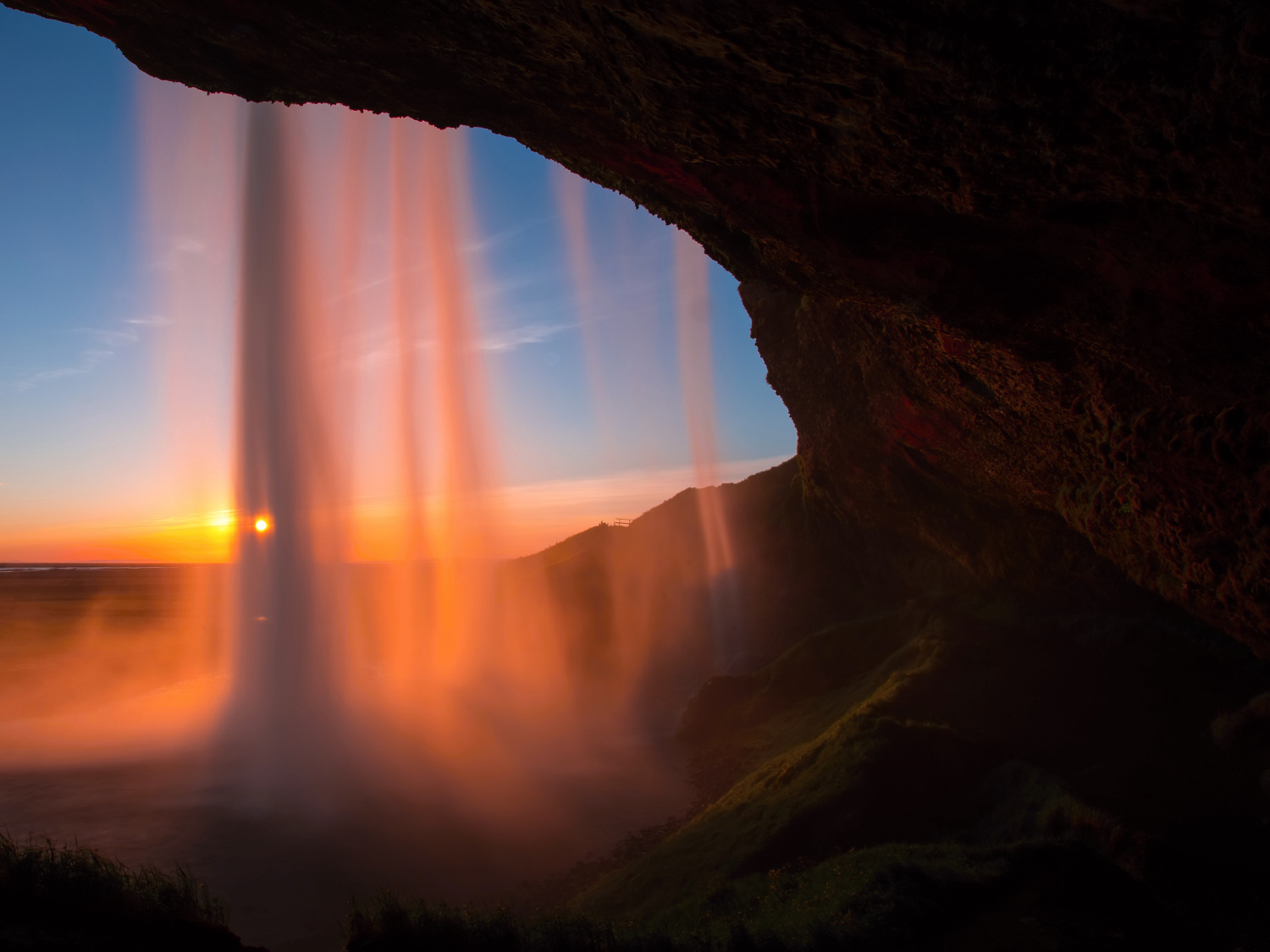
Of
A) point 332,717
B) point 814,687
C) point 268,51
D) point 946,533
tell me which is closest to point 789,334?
point 946,533

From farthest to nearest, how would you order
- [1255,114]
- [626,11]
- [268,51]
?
[268,51] → [626,11] → [1255,114]

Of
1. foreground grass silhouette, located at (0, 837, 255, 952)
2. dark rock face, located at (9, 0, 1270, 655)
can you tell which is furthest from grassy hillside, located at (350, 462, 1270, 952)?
dark rock face, located at (9, 0, 1270, 655)

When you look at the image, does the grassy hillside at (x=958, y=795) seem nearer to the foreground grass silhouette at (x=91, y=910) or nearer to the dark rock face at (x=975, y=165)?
the foreground grass silhouette at (x=91, y=910)

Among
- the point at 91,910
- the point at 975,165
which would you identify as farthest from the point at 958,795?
the point at 91,910

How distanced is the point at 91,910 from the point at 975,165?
12.3 metres

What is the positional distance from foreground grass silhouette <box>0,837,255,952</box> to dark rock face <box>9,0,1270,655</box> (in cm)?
1038

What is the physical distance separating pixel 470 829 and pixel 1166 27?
1961cm

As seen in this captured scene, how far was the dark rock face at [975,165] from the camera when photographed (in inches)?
192

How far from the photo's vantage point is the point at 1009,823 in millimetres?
11391

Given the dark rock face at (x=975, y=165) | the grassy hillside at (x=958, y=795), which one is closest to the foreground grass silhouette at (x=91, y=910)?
the grassy hillside at (x=958, y=795)

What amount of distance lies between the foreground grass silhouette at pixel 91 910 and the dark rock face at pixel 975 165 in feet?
34.1

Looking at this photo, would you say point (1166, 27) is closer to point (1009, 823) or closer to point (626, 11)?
point (626, 11)

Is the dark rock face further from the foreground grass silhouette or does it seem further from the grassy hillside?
the foreground grass silhouette

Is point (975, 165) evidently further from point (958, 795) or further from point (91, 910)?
point (958, 795)
